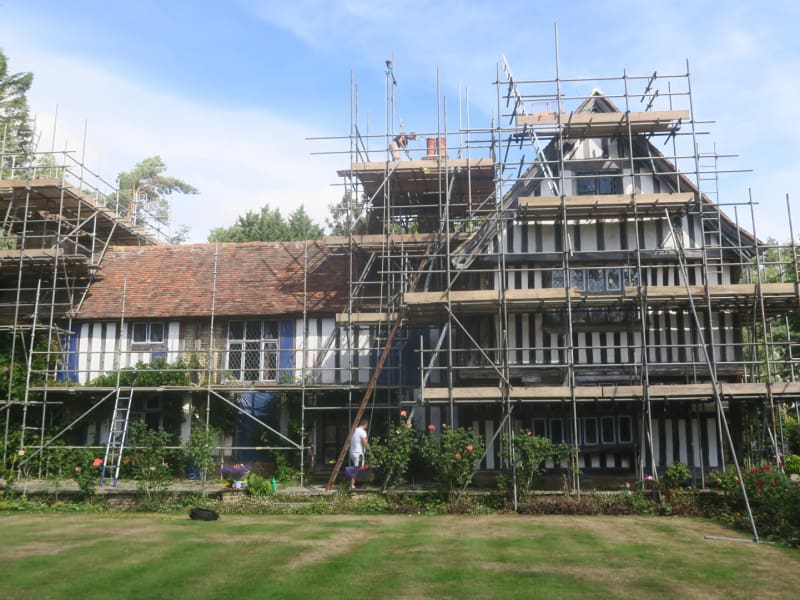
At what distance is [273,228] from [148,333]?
16.8m

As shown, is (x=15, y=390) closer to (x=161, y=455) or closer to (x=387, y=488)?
(x=161, y=455)

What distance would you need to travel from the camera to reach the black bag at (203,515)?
1371 centimetres

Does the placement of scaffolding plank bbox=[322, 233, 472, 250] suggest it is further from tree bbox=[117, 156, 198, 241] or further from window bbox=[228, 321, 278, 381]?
tree bbox=[117, 156, 198, 241]

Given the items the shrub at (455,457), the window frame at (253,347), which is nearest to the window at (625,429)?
the shrub at (455,457)

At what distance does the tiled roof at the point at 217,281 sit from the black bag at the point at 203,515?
5877mm

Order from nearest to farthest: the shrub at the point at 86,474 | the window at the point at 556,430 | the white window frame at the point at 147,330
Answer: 1. the shrub at the point at 86,474
2. the window at the point at 556,430
3. the white window frame at the point at 147,330

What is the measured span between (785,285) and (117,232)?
17620 millimetres

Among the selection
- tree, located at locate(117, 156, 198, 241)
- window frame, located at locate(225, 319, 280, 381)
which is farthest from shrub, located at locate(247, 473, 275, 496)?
tree, located at locate(117, 156, 198, 241)

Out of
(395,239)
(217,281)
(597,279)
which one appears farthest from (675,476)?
(217,281)

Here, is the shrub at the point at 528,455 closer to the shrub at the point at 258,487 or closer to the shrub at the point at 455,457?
the shrub at the point at 455,457

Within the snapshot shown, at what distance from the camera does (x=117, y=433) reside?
734 inches

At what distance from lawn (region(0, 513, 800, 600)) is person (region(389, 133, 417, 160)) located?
367 inches

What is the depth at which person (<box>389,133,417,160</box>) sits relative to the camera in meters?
19.1

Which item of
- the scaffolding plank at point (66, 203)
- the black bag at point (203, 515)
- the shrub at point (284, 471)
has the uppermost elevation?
the scaffolding plank at point (66, 203)
